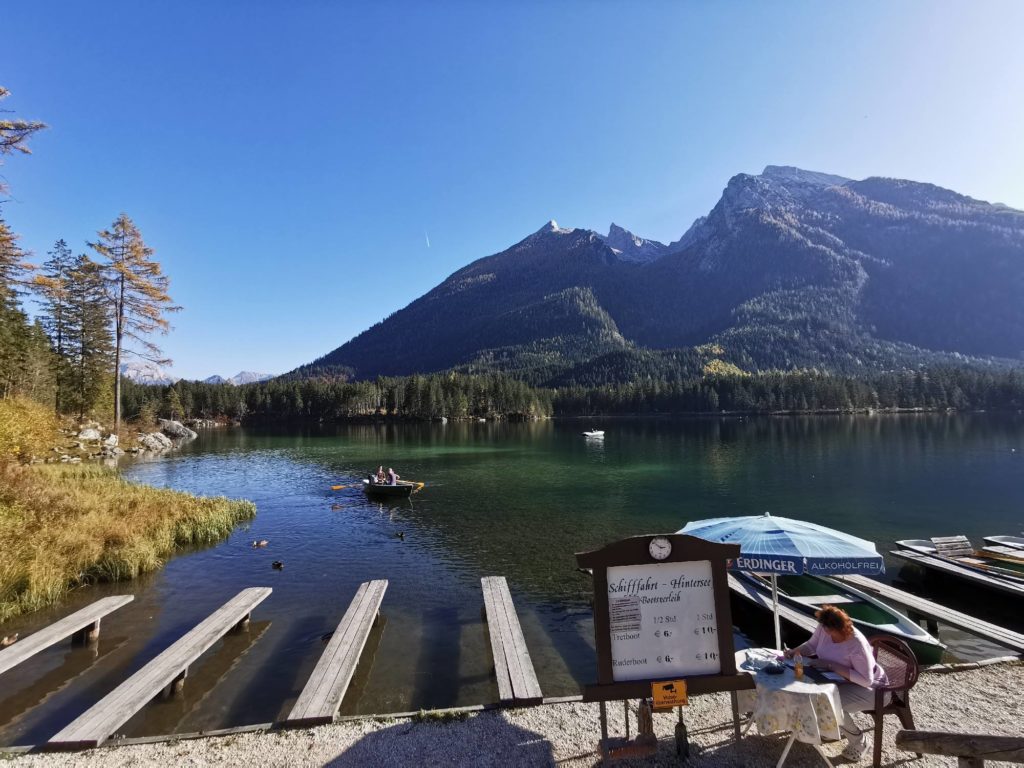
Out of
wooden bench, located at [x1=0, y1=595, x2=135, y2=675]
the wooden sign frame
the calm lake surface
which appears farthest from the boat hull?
the wooden sign frame

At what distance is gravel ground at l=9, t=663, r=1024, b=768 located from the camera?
25.5 feet

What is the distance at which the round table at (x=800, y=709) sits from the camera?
23.8ft

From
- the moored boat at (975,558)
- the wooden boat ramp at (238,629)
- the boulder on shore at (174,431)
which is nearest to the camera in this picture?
the wooden boat ramp at (238,629)

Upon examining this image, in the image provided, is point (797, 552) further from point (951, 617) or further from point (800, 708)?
point (951, 617)

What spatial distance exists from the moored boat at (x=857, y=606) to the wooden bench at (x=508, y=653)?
747cm

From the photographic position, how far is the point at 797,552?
9.93 metres

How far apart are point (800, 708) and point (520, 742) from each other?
13.8 feet

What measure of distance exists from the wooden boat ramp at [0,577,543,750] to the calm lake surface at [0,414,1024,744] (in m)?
0.72

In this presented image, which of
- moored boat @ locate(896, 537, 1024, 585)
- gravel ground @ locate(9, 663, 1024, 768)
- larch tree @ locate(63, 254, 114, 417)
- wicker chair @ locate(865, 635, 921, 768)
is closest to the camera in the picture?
wicker chair @ locate(865, 635, 921, 768)

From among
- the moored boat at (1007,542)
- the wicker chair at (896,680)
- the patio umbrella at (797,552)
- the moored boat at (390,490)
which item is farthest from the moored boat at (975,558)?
the moored boat at (390,490)

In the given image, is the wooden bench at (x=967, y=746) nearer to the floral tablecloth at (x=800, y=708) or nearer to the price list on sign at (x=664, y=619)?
the floral tablecloth at (x=800, y=708)

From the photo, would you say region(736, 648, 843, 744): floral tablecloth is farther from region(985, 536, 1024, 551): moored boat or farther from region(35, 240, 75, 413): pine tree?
region(35, 240, 75, 413): pine tree

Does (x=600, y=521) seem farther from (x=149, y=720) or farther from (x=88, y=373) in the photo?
(x=88, y=373)

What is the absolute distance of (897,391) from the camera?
6924 inches
